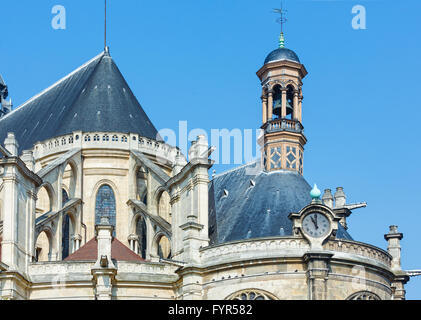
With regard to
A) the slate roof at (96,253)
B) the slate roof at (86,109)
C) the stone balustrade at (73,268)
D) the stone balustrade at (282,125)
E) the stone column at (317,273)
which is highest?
the slate roof at (86,109)

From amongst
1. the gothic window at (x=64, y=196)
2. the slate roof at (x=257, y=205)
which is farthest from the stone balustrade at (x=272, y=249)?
the gothic window at (x=64, y=196)

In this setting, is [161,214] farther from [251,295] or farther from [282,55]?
[251,295]

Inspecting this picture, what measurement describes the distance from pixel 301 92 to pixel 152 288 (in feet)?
38.3

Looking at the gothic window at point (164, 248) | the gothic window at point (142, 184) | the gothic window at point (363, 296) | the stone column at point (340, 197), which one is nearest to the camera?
the gothic window at point (363, 296)

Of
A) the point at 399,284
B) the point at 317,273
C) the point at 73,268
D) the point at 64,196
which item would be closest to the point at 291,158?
the point at 399,284

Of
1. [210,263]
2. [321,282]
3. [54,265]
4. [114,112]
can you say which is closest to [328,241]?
[321,282]

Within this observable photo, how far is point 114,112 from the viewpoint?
50344 millimetres

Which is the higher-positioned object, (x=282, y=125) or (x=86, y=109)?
(x=86, y=109)

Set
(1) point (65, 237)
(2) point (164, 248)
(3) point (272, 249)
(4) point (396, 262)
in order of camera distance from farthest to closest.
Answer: (2) point (164, 248) < (1) point (65, 237) < (4) point (396, 262) < (3) point (272, 249)

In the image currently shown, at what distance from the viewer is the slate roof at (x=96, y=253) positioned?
42.0 m

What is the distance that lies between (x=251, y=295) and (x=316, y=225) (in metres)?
3.53

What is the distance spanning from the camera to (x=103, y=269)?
39.3m

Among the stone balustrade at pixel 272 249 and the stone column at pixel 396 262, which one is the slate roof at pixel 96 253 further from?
the stone column at pixel 396 262
